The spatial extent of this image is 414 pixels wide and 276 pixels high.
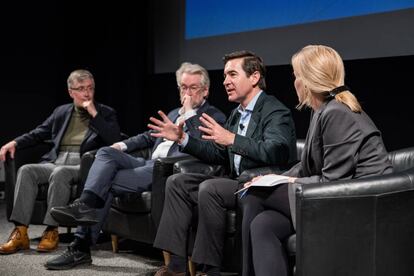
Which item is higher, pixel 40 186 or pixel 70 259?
pixel 40 186

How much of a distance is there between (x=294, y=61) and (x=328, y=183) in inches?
22.4

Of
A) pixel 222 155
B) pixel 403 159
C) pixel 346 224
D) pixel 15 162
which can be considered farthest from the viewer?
pixel 15 162

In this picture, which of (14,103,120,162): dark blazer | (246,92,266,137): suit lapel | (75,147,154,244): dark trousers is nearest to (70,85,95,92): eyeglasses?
(14,103,120,162): dark blazer

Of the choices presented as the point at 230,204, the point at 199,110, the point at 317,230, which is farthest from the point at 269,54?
the point at 317,230

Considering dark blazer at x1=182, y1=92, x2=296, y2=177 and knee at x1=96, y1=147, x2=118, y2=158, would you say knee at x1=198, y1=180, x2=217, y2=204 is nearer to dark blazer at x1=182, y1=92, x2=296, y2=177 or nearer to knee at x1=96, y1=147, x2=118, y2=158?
dark blazer at x1=182, y1=92, x2=296, y2=177

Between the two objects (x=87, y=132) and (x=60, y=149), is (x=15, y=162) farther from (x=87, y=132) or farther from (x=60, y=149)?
(x=87, y=132)

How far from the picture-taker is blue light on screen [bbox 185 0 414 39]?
4.14 m

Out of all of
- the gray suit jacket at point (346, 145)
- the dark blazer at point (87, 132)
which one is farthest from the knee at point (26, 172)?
the gray suit jacket at point (346, 145)

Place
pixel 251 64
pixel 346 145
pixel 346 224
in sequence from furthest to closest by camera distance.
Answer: pixel 251 64 < pixel 346 145 < pixel 346 224

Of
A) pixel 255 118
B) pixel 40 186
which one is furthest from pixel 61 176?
pixel 255 118

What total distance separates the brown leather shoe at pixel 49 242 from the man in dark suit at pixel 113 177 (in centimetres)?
36

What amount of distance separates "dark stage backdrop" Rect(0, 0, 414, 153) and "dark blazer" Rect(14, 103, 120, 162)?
1.09 metres

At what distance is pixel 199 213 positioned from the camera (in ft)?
10.1

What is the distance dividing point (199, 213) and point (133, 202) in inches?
32.0
